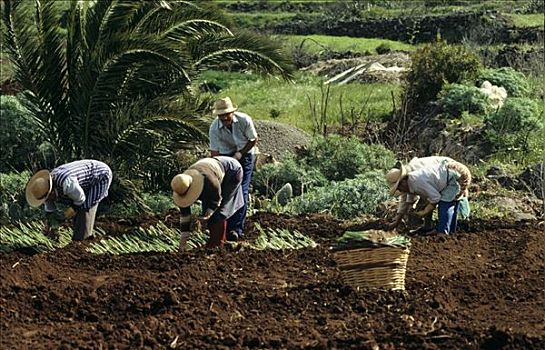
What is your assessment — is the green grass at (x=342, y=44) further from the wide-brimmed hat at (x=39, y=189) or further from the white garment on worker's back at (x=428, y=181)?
the wide-brimmed hat at (x=39, y=189)

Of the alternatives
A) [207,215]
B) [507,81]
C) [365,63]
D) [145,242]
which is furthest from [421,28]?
[207,215]

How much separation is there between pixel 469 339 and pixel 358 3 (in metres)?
54.8

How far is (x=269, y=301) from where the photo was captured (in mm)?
9008

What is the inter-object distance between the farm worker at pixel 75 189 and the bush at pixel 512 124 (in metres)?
7.46

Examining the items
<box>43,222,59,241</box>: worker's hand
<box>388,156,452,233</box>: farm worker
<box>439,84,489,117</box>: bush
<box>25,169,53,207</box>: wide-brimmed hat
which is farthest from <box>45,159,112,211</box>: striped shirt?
<box>439,84,489,117</box>: bush

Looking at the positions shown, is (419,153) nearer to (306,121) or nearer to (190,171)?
(306,121)

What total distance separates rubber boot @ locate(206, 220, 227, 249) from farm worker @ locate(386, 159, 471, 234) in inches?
66.9

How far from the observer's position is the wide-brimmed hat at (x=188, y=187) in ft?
35.7

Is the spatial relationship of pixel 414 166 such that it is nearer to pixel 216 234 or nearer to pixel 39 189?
pixel 216 234

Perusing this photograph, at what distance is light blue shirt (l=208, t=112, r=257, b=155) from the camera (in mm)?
12703

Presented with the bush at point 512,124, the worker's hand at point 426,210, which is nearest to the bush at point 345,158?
the bush at point 512,124

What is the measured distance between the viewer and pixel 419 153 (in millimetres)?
18594

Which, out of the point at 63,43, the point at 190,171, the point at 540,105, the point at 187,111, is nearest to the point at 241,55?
the point at 187,111

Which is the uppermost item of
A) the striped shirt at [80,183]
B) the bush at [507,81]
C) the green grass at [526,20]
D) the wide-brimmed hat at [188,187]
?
the wide-brimmed hat at [188,187]
